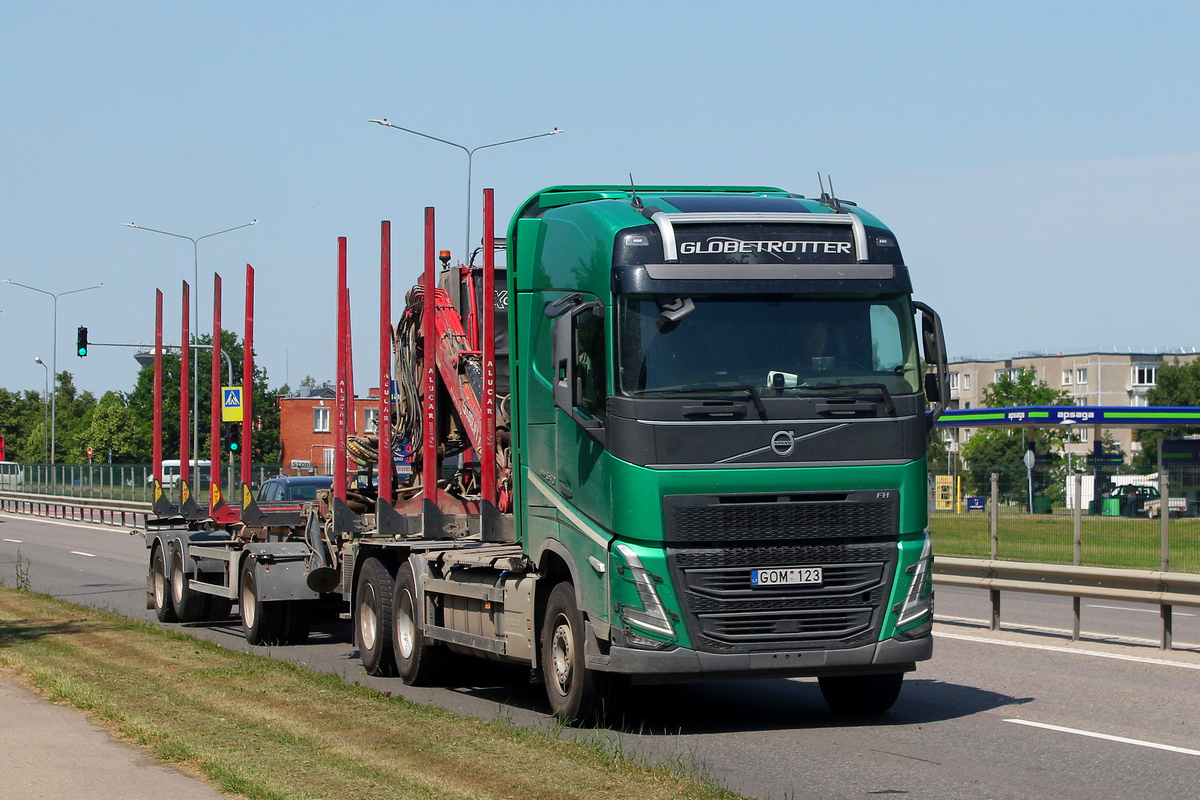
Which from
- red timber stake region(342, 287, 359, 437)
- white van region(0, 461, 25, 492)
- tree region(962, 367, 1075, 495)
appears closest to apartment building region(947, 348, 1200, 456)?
tree region(962, 367, 1075, 495)

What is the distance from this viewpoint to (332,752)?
8664mm

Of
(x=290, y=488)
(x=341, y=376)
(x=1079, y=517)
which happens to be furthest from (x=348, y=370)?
(x=1079, y=517)

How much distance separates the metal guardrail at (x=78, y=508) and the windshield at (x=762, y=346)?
38.8m

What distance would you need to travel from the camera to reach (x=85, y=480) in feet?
196

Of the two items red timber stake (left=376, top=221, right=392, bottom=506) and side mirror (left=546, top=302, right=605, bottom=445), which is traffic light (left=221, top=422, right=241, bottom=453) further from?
side mirror (left=546, top=302, right=605, bottom=445)

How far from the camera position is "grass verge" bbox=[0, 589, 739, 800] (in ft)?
24.9

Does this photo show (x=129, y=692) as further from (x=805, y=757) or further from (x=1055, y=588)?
(x=1055, y=588)

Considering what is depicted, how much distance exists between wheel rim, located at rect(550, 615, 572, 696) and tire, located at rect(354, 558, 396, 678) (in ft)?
10.4

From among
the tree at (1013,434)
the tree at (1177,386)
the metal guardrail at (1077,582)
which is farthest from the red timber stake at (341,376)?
the tree at (1177,386)

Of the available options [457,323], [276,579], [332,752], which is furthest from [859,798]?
[276,579]

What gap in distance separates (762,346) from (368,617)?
5601 mm

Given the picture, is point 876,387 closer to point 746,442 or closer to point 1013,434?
point 746,442

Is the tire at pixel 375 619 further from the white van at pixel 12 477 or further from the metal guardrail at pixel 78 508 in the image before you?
the white van at pixel 12 477

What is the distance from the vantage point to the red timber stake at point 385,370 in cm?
1371
